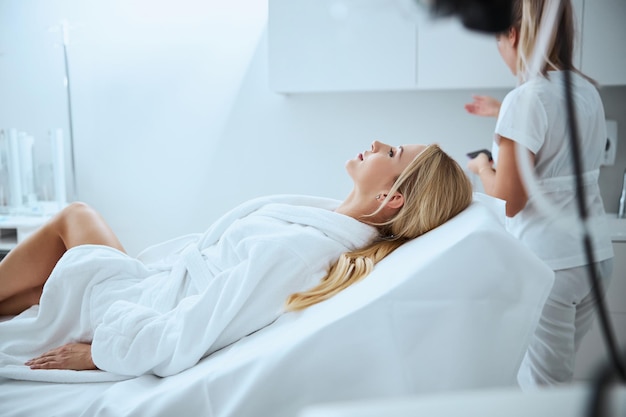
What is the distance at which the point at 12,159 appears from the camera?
2.64 meters

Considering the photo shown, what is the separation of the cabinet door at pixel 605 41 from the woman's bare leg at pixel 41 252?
6.33 ft

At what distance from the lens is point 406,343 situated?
106cm

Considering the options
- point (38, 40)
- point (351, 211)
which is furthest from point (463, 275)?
point (38, 40)

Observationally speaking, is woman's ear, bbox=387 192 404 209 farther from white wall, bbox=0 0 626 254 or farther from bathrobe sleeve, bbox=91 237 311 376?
white wall, bbox=0 0 626 254

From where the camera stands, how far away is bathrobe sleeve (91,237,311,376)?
1.29 meters

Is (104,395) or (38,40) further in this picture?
(38,40)

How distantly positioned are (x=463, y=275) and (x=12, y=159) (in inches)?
91.2

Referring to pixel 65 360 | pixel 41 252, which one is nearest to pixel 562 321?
pixel 65 360

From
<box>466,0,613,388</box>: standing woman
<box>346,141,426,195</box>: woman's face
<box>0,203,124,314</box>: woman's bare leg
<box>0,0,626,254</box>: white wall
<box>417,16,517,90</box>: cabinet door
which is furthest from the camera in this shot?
<box>0,0,626,254</box>: white wall

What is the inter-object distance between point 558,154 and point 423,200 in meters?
0.36

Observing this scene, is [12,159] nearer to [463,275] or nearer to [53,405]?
[53,405]

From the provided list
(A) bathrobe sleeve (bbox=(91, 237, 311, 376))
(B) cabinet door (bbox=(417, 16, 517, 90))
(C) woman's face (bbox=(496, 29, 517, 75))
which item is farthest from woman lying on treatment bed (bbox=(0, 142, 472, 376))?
(B) cabinet door (bbox=(417, 16, 517, 90))

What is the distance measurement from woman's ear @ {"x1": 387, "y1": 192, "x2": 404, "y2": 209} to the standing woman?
249 millimetres

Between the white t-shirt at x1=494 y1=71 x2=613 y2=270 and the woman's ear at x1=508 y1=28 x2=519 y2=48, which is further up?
the woman's ear at x1=508 y1=28 x2=519 y2=48
